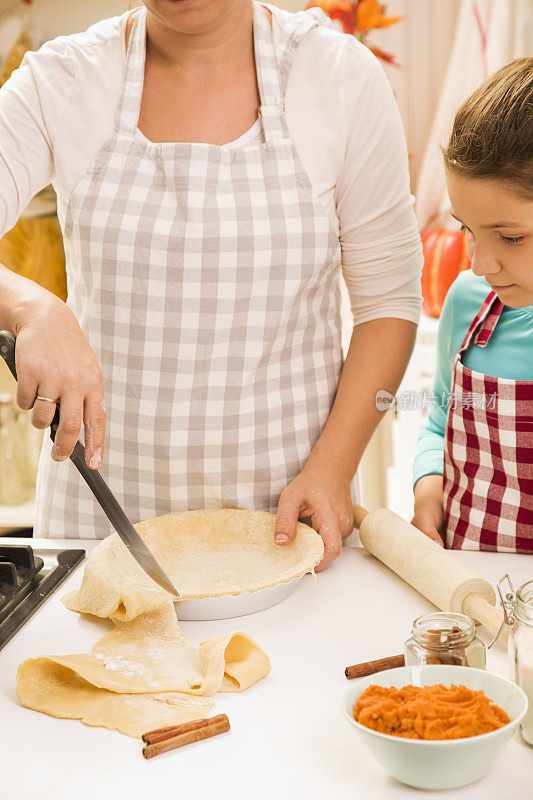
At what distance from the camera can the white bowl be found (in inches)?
24.7

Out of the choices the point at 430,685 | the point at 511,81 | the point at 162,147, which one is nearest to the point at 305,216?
the point at 162,147

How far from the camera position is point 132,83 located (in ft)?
3.86

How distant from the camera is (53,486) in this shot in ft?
4.11

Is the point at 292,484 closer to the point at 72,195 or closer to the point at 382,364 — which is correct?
the point at 382,364

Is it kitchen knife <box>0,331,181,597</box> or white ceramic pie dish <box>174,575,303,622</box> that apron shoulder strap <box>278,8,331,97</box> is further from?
white ceramic pie dish <box>174,575,303,622</box>

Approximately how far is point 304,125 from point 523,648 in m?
0.75

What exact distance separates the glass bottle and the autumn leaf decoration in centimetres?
135

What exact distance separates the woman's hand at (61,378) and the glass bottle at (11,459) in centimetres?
155

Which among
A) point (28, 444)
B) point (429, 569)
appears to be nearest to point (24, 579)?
point (429, 569)

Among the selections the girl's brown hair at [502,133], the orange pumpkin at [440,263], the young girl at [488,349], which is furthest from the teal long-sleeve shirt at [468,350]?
the orange pumpkin at [440,263]

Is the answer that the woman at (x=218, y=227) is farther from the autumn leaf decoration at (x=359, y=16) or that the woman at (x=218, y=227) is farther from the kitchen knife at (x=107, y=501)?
the autumn leaf decoration at (x=359, y=16)

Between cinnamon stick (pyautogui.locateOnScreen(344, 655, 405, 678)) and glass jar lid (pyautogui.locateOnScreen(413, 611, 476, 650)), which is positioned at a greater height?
glass jar lid (pyautogui.locateOnScreen(413, 611, 476, 650))

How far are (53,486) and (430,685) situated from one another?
703mm

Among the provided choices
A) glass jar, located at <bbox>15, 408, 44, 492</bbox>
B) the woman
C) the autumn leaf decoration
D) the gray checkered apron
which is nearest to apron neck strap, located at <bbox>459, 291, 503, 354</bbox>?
the woman
